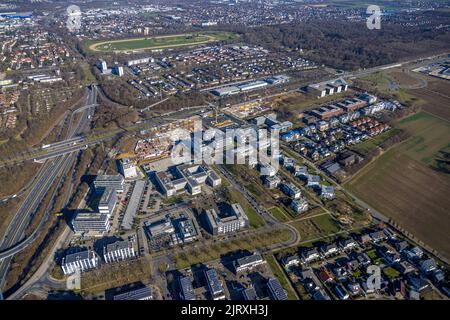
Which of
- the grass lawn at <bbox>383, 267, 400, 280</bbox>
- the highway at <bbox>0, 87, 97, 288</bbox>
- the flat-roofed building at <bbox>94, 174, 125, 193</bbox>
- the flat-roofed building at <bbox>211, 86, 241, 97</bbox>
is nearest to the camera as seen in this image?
the grass lawn at <bbox>383, 267, 400, 280</bbox>

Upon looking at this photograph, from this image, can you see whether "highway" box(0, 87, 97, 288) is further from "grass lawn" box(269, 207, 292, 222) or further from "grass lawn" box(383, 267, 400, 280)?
"grass lawn" box(383, 267, 400, 280)

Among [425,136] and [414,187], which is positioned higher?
[425,136]

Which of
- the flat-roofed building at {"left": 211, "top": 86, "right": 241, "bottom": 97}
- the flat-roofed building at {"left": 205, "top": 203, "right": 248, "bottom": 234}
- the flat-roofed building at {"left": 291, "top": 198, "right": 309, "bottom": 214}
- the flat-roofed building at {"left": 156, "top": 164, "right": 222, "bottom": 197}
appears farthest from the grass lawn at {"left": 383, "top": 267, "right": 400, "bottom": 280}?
the flat-roofed building at {"left": 211, "top": 86, "right": 241, "bottom": 97}

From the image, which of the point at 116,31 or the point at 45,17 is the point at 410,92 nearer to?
the point at 116,31

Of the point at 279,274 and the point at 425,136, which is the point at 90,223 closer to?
the point at 279,274

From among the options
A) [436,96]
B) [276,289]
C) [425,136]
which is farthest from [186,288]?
[436,96]

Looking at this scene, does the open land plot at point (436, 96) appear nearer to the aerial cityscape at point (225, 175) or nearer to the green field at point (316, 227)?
the aerial cityscape at point (225, 175)
